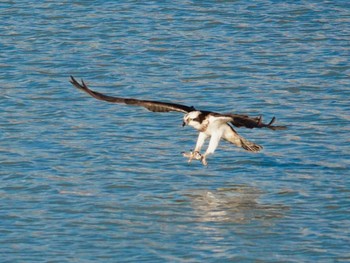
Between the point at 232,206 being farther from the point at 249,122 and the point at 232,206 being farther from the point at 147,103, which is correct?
the point at 147,103

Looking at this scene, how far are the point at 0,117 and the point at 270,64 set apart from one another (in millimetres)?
4994

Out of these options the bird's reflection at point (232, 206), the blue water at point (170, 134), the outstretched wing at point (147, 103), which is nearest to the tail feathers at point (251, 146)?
the blue water at point (170, 134)

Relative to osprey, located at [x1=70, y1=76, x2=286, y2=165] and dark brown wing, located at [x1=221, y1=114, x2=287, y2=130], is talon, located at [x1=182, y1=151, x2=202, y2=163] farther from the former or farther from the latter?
dark brown wing, located at [x1=221, y1=114, x2=287, y2=130]

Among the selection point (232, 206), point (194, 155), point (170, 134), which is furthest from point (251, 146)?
point (170, 134)

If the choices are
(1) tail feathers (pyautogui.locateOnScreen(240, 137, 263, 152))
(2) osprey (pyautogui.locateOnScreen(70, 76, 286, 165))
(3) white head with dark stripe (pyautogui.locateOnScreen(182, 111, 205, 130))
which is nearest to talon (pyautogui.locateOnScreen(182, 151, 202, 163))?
(2) osprey (pyautogui.locateOnScreen(70, 76, 286, 165))

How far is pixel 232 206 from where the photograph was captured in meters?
13.0

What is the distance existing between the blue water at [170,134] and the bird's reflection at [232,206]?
23mm

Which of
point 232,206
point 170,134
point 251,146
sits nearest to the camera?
point 232,206

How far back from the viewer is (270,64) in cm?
1933

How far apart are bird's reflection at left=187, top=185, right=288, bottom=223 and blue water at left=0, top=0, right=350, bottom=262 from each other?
0.02 m

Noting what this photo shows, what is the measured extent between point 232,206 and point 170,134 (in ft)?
9.67

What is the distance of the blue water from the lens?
11812 millimetres

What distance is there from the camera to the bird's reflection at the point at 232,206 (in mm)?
12555

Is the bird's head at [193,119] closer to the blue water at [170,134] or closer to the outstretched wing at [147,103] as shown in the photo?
the outstretched wing at [147,103]
